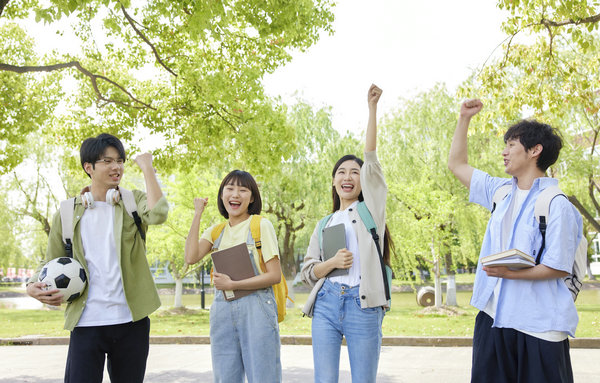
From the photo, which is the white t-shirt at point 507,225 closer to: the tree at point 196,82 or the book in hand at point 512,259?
the book in hand at point 512,259

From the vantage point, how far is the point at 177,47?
11.3 m

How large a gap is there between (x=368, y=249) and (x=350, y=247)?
0.17m

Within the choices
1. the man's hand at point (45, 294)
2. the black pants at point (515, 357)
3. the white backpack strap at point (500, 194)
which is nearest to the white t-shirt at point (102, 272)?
the man's hand at point (45, 294)

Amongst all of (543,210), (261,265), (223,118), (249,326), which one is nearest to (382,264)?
(261,265)

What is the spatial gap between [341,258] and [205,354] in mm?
7078

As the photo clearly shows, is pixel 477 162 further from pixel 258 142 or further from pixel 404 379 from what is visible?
pixel 404 379

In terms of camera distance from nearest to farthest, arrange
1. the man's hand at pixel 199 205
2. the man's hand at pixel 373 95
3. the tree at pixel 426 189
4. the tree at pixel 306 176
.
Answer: the man's hand at pixel 373 95, the man's hand at pixel 199 205, the tree at pixel 426 189, the tree at pixel 306 176

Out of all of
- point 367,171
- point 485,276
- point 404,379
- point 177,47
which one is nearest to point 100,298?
point 367,171

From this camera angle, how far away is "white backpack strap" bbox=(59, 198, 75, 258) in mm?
3322

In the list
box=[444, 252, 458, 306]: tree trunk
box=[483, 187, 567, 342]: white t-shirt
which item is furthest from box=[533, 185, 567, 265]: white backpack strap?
box=[444, 252, 458, 306]: tree trunk

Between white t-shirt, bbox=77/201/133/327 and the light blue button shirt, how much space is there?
80.8 inches

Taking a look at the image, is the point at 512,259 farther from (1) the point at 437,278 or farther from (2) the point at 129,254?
(1) the point at 437,278

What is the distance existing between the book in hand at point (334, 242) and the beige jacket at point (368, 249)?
84mm

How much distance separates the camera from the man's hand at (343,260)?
3.60m
